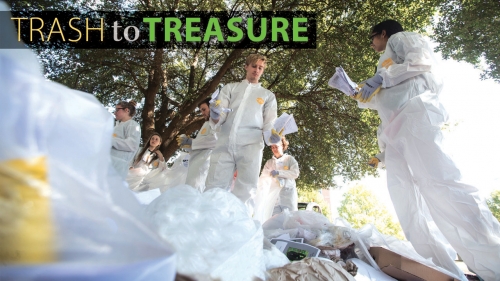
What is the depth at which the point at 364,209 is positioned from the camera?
3331 centimetres

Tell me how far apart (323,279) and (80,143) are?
1.06 metres

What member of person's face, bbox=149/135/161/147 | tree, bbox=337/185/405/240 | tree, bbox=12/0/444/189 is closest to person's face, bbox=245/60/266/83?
person's face, bbox=149/135/161/147

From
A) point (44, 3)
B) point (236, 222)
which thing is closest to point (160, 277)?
point (236, 222)

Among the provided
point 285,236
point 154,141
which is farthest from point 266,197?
point 285,236

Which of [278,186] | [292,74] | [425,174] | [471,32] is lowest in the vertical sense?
[278,186]

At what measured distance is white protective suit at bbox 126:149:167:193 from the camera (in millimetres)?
6035

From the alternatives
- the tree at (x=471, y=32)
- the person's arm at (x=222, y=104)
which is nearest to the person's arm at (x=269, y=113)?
the person's arm at (x=222, y=104)

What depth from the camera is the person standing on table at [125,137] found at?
507 cm

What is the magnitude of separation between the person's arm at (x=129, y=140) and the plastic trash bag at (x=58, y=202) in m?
4.64

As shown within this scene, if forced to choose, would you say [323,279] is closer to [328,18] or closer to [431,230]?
[431,230]

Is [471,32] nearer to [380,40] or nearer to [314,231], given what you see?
[380,40]

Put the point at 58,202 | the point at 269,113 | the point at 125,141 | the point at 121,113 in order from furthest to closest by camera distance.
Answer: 1. the point at 121,113
2. the point at 125,141
3. the point at 269,113
4. the point at 58,202

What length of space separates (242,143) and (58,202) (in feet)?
9.74

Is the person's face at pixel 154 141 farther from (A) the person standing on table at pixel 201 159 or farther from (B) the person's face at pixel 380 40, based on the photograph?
(B) the person's face at pixel 380 40
